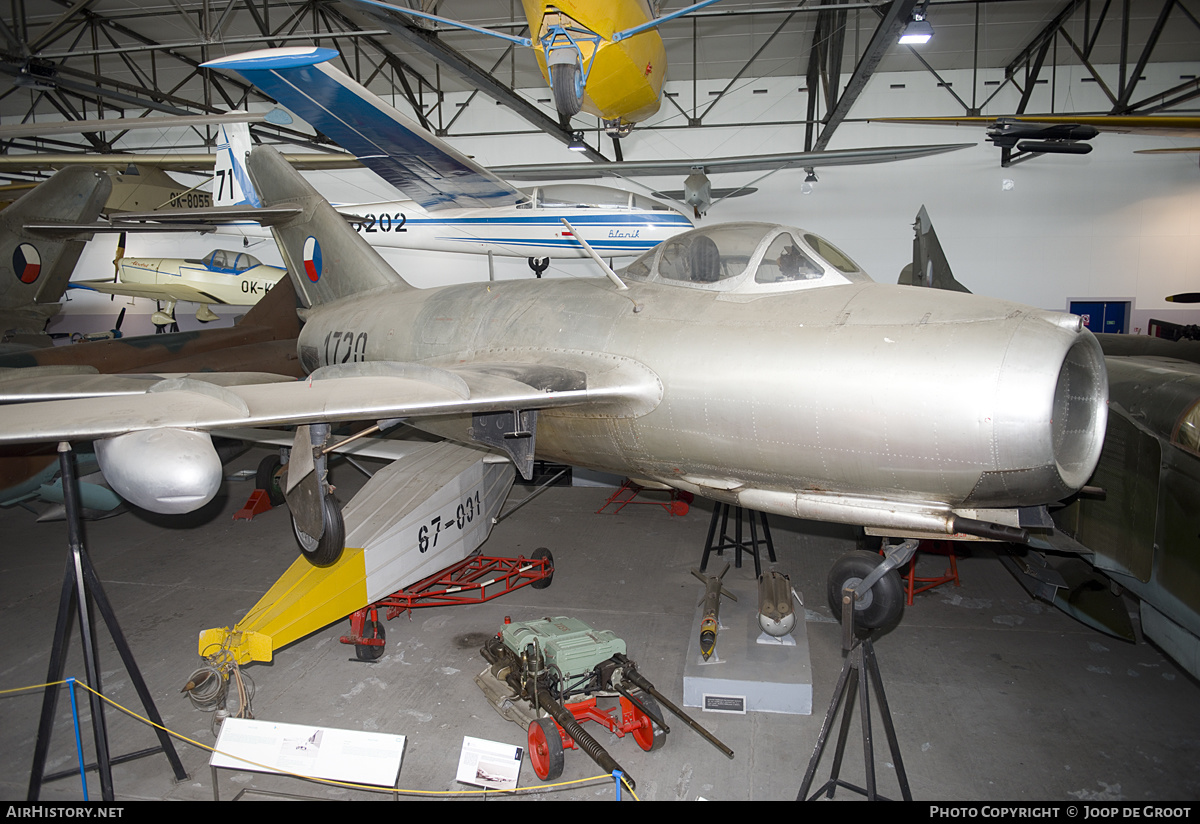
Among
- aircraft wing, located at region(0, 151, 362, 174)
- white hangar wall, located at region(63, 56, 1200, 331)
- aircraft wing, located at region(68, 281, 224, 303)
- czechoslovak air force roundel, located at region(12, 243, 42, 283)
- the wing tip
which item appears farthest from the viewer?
aircraft wing, located at region(68, 281, 224, 303)

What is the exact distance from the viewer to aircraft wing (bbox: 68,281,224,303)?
1872 centimetres

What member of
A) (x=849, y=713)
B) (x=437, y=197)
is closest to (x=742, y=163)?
(x=437, y=197)

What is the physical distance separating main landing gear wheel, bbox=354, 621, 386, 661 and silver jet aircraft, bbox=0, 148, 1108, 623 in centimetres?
102

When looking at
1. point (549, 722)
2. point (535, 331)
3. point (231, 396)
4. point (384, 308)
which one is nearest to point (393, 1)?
point (384, 308)

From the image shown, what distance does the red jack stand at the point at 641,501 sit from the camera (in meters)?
9.48

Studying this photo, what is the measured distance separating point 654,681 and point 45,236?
10047 mm

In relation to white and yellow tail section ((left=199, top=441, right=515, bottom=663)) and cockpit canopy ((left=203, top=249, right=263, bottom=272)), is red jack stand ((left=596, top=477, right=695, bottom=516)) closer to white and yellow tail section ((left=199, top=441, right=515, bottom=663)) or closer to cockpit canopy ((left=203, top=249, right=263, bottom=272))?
white and yellow tail section ((left=199, top=441, right=515, bottom=663))

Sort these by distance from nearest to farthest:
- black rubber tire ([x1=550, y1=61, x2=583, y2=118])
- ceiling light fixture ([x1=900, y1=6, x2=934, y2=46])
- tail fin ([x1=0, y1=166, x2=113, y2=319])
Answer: black rubber tire ([x1=550, y1=61, x2=583, y2=118]) < ceiling light fixture ([x1=900, y1=6, x2=934, y2=46]) < tail fin ([x1=0, y1=166, x2=113, y2=319])

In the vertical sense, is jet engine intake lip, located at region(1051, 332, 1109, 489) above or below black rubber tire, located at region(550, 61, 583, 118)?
below

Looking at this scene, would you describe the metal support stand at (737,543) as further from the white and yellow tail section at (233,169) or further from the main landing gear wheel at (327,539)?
the white and yellow tail section at (233,169)

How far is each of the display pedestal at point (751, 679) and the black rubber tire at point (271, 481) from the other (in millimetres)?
6916

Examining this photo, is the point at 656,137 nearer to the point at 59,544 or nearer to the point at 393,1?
the point at 393,1

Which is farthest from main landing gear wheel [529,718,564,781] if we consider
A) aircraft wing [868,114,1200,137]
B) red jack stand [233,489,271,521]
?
aircraft wing [868,114,1200,137]

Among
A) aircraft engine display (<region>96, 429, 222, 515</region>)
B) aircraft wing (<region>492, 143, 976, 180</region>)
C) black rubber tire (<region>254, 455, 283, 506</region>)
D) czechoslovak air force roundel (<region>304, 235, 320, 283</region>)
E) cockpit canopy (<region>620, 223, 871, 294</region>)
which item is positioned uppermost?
aircraft wing (<region>492, 143, 976, 180</region>)
